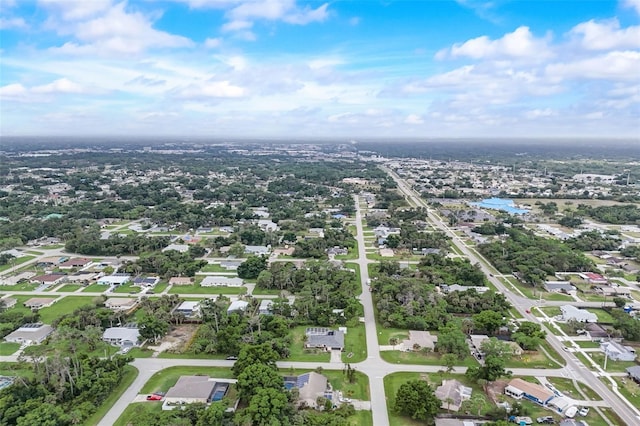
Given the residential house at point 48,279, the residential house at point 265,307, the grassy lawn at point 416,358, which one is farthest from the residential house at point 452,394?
the residential house at point 48,279

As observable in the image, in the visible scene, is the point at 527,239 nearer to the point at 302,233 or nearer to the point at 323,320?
the point at 302,233

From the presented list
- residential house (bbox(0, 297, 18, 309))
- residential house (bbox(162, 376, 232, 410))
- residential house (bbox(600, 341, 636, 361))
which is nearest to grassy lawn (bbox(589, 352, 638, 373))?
residential house (bbox(600, 341, 636, 361))

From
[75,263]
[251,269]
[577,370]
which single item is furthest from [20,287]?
[577,370]

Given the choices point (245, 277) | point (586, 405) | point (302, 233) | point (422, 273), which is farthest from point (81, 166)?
point (586, 405)

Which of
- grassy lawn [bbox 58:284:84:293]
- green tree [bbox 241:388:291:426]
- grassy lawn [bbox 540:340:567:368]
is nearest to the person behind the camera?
green tree [bbox 241:388:291:426]

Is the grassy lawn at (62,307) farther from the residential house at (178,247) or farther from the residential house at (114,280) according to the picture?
the residential house at (178,247)

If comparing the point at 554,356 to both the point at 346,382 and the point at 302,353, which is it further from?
the point at 302,353

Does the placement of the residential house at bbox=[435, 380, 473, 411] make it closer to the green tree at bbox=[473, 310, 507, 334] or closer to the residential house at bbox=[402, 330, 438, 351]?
the residential house at bbox=[402, 330, 438, 351]
